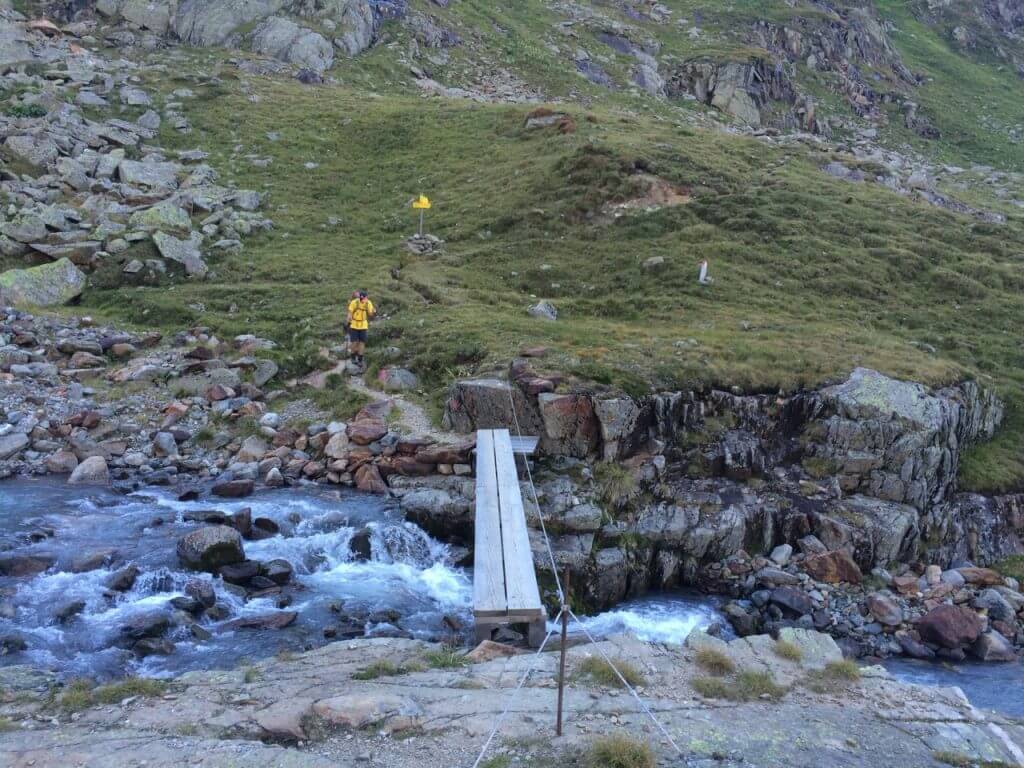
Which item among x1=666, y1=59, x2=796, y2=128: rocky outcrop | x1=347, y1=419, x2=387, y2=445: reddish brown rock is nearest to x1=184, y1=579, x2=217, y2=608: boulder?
x1=347, y1=419, x2=387, y2=445: reddish brown rock

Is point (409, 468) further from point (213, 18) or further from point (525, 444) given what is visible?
point (213, 18)

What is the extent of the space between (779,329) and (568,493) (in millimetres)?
11913

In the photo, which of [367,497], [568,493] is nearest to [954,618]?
[568,493]

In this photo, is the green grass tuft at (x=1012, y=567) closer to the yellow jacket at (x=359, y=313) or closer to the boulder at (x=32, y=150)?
the yellow jacket at (x=359, y=313)

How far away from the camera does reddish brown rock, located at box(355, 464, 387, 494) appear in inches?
725

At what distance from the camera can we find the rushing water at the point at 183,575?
11906 millimetres

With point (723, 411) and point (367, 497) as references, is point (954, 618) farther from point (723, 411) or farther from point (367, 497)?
point (367, 497)

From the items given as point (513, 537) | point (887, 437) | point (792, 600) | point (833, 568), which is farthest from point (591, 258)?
point (513, 537)

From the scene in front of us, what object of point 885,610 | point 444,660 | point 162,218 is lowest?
point 885,610

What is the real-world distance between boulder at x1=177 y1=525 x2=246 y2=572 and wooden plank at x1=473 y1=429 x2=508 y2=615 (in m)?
4.78

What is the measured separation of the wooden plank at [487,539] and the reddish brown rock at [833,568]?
8.03 meters

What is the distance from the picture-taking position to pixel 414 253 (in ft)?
109

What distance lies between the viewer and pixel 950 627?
50.7 feet

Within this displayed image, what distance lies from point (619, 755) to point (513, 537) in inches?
256
